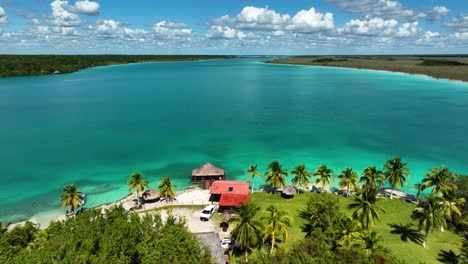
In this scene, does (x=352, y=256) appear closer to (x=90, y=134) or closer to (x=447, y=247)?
(x=447, y=247)

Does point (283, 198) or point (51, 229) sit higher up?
point (51, 229)

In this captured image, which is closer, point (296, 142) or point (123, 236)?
point (123, 236)

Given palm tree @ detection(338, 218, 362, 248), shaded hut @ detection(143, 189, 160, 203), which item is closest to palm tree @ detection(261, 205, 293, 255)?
palm tree @ detection(338, 218, 362, 248)

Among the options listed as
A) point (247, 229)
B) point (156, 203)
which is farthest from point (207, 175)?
point (247, 229)

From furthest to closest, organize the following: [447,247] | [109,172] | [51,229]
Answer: [109,172]
[447,247]
[51,229]

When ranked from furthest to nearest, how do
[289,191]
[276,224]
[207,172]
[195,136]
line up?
[195,136]
[207,172]
[289,191]
[276,224]

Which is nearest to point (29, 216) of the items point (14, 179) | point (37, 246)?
point (14, 179)

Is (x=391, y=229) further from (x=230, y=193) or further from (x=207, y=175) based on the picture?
(x=207, y=175)
